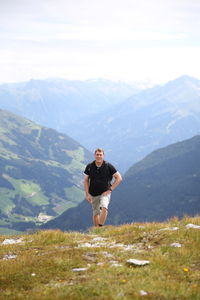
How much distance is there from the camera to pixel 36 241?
51.8 ft

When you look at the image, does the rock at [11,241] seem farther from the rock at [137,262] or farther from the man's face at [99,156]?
the rock at [137,262]

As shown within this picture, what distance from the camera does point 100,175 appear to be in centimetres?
1753

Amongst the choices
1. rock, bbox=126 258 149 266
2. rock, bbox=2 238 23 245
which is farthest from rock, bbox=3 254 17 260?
rock, bbox=126 258 149 266

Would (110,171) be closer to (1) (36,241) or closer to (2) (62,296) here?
(1) (36,241)

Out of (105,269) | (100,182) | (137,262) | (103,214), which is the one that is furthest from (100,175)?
(105,269)

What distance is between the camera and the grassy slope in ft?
28.8

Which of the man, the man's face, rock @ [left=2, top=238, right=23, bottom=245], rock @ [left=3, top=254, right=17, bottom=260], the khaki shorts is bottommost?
rock @ [left=2, top=238, right=23, bottom=245]

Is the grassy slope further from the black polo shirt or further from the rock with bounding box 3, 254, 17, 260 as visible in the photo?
the black polo shirt

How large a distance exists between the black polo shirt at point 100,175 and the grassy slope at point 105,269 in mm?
2644

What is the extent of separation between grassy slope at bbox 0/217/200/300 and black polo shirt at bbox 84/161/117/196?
2.64 metres

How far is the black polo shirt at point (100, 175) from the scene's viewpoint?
17.5 meters

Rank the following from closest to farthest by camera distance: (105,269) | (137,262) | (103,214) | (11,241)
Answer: (105,269) < (137,262) < (11,241) < (103,214)

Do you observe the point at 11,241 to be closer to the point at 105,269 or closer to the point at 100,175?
the point at 100,175

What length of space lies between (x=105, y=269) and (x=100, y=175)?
24.0 feet
